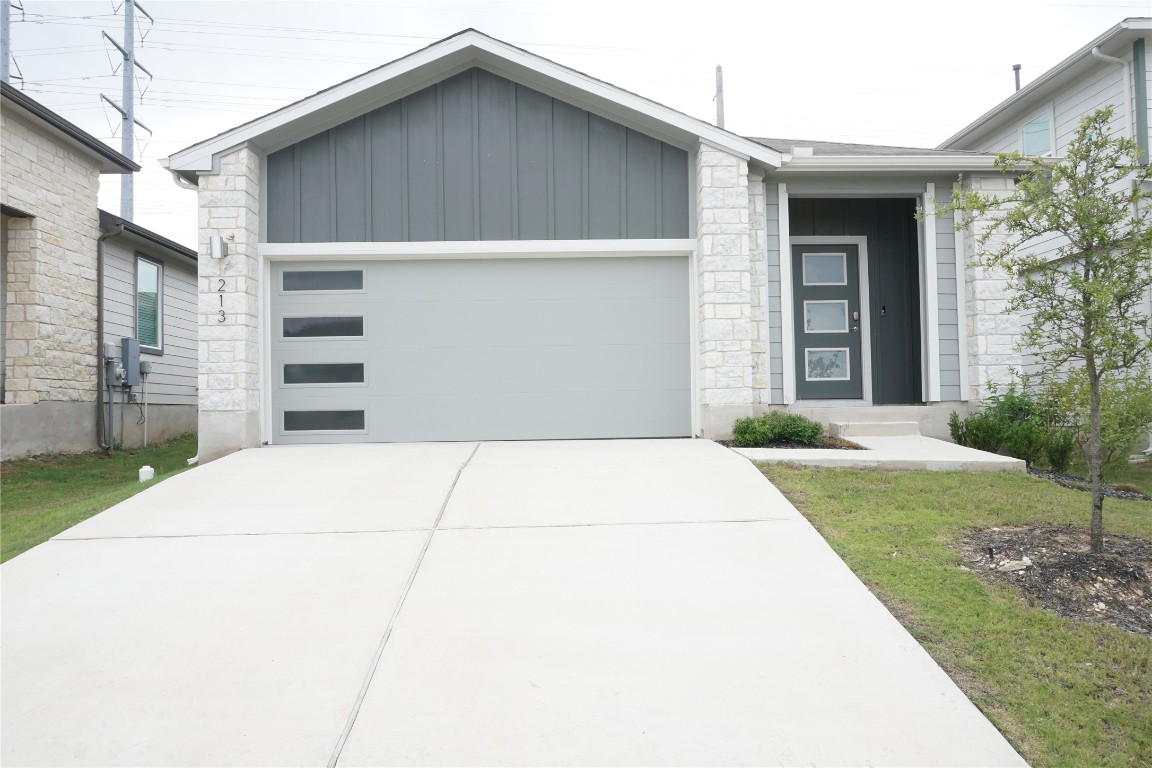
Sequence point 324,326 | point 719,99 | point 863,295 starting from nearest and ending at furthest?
point 324,326, point 863,295, point 719,99

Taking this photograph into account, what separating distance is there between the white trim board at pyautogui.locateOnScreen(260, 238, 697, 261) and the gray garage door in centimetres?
12

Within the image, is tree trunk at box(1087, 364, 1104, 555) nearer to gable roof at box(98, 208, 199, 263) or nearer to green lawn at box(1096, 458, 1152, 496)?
green lawn at box(1096, 458, 1152, 496)

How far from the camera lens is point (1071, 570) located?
3980mm

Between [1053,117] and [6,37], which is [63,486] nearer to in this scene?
[1053,117]

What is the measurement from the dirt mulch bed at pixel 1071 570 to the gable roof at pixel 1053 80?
821cm

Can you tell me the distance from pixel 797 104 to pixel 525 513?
78.6ft

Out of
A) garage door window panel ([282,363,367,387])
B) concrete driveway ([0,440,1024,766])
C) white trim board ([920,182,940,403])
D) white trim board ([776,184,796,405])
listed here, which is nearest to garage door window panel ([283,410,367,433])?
garage door window panel ([282,363,367,387])

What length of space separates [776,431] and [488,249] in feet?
12.0

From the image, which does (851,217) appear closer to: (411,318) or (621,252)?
(621,252)

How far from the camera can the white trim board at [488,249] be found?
26.3 ft

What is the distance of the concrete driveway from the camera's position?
2.72 meters

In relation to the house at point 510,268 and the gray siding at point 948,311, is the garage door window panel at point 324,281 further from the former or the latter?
the gray siding at point 948,311

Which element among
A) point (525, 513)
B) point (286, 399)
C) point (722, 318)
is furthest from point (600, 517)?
point (286, 399)

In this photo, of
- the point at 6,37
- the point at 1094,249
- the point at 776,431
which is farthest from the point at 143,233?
the point at 1094,249
